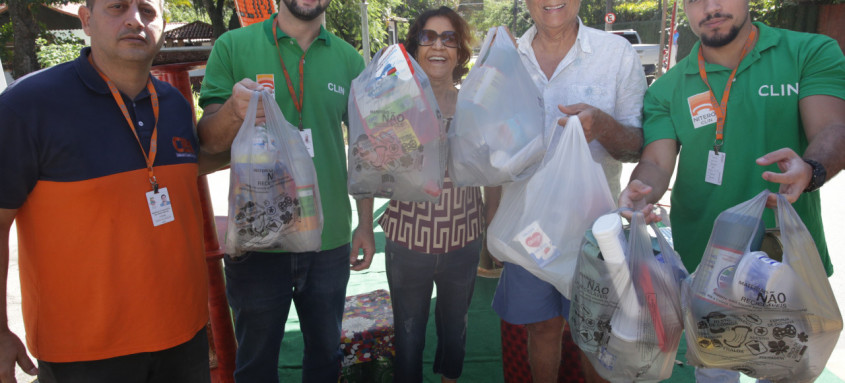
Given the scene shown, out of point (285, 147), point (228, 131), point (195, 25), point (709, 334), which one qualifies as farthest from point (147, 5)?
point (195, 25)

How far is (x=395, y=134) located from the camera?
66.4 inches

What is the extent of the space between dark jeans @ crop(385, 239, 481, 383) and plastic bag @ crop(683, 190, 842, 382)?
0.98m

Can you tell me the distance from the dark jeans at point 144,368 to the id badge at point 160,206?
44cm

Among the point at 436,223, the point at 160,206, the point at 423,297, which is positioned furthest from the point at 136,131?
the point at 423,297

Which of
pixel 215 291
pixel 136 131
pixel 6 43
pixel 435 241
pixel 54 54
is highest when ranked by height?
pixel 6 43

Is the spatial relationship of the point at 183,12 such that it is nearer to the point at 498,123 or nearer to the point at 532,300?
the point at 498,123

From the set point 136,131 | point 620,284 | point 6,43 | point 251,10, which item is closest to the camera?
point 620,284

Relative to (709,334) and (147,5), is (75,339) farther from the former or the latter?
(709,334)

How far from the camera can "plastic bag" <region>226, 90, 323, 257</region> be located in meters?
→ 1.59

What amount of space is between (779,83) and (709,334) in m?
0.98

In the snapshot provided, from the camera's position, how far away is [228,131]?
1.71 m

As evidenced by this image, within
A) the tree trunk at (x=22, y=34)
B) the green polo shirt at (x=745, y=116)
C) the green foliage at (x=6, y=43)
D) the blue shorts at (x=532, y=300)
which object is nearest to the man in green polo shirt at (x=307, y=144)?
the blue shorts at (x=532, y=300)

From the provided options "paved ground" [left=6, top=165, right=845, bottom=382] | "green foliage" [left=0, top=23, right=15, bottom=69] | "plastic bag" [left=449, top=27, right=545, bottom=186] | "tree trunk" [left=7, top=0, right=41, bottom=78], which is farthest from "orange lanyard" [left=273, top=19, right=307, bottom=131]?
"green foliage" [left=0, top=23, right=15, bottom=69]

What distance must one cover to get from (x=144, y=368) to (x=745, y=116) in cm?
224
